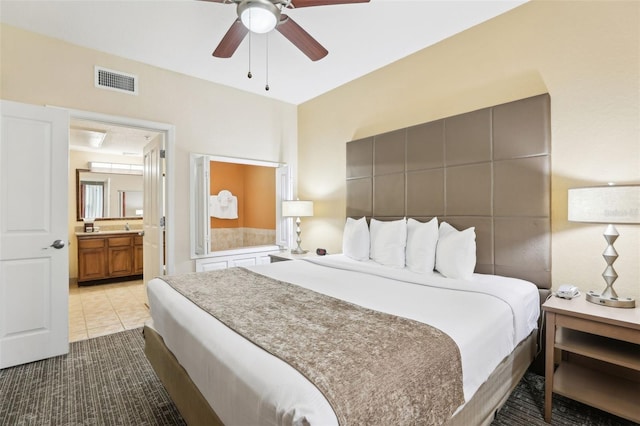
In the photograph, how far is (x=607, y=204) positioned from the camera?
5.70ft

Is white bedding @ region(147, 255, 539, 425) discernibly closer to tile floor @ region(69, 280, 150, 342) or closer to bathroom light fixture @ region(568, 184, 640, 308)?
bathroom light fixture @ region(568, 184, 640, 308)

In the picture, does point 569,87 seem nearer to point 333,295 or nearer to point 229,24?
point 333,295

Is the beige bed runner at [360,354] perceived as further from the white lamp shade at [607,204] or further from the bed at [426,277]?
the white lamp shade at [607,204]

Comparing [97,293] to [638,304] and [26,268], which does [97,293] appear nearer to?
[26,268]

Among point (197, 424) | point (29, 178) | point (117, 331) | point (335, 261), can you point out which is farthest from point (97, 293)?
point (197, 424)

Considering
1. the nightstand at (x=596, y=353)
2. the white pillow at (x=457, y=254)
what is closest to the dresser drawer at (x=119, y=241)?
the white pillow at (x=457, y=254)

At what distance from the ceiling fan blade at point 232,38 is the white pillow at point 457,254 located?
2220mm

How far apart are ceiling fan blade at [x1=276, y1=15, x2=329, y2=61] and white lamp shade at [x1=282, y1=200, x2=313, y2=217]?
6.61 feet

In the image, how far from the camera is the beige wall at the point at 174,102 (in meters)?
2.79

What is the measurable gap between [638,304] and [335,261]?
7.11 feet

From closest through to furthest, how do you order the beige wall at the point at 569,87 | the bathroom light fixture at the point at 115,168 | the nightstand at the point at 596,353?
the nightstand at the point at 596,353, the beige wall at the point at 569,87, the bathroom light fixture at the point at 115,168

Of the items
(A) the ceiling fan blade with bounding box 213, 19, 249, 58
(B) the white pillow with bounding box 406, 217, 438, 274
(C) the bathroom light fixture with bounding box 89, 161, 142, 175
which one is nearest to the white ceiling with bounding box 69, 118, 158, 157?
(C) the bathroom light fixture with bounding box 89, 161, 142, 175

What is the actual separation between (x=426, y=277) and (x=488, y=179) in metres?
0.98

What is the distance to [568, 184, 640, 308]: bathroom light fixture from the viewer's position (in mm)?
1669
